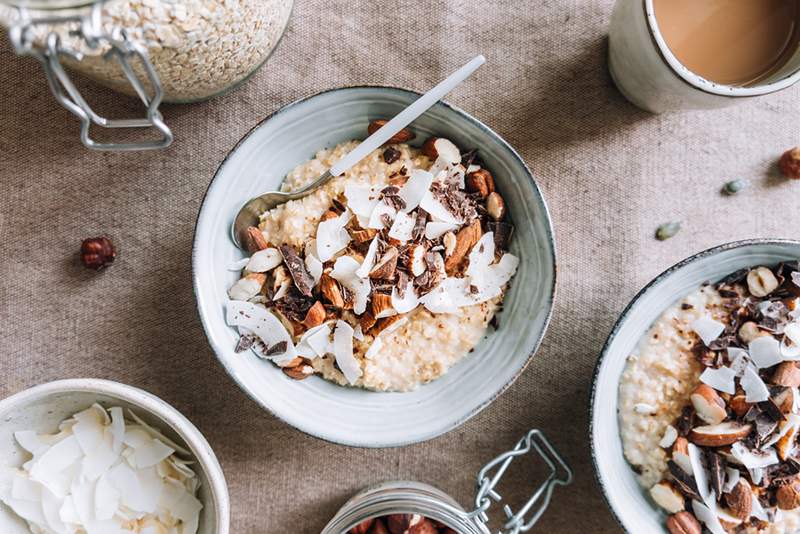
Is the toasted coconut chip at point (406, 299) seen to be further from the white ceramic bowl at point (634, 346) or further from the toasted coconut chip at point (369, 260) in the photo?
the white ceramic bowl at point (634, 346)

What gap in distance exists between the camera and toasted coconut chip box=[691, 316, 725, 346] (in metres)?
1.12

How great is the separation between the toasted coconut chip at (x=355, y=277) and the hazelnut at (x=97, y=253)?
0.41 meters

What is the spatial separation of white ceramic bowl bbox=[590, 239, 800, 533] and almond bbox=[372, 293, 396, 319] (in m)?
0.32

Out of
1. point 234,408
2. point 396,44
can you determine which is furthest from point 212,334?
point 396,44

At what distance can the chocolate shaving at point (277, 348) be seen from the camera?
112cm

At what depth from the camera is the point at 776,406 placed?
1098mm

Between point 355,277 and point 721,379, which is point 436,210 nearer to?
point 355,277

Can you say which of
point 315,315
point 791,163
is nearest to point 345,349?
point 315,315

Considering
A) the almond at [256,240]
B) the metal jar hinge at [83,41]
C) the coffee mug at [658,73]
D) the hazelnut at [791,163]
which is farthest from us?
the hazelnut at [791,163]

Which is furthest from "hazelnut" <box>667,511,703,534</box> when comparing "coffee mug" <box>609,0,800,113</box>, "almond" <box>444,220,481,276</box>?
"coffee mug" <box>609,0,800,113</box>

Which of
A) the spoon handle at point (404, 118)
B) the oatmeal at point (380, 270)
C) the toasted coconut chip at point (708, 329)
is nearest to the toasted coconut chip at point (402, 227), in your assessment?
the oatmeal at point (380, 270)

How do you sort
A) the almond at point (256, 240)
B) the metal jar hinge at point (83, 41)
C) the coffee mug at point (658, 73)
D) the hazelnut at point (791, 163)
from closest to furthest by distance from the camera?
1. the metal jar hinge at point (83, 41)
2. the coffee mug at point (658, 73)
3. the almond at point (256, 240)
4. the hazelnut at point (791, 163)

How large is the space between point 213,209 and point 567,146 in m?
0.60

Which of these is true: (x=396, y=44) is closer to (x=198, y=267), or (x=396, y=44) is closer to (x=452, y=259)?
(x=452, y=259)
